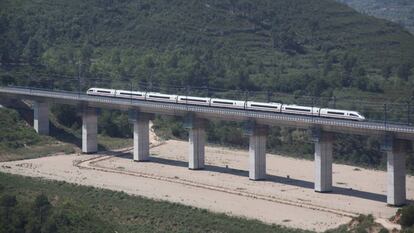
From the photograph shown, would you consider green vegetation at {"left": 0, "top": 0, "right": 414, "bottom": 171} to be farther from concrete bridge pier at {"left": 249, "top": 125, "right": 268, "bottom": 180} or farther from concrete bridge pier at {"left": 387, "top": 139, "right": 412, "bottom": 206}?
concrete bridge pier at {"left": 387, "top": 139, "right": 412, "bottom": 206}

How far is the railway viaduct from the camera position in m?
58.4

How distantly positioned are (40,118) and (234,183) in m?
27.0

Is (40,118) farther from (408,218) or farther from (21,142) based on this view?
(408,218)

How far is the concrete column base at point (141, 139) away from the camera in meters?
76.3

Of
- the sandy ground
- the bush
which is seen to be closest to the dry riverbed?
the sandy ground

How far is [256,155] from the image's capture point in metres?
67.0

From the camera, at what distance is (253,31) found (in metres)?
139

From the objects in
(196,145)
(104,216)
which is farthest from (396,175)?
(104,216)

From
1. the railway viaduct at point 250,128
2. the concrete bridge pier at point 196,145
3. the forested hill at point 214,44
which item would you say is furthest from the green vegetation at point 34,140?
the concrete bridge pier at point 196,145

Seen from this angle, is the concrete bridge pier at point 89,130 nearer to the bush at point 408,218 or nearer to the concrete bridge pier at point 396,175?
the concrete bridge pier at point 396,175

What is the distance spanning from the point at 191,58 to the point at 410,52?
35667 mm

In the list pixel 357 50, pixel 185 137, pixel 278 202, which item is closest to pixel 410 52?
pixel 357 50

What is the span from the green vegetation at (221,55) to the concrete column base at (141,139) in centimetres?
1333

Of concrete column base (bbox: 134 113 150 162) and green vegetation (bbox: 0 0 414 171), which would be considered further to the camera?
green vegetation (bbox: 0 0 414 171)
